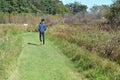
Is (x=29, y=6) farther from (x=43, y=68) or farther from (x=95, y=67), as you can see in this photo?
(x=95, y=67)

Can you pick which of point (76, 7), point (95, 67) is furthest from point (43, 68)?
point (76, 7)

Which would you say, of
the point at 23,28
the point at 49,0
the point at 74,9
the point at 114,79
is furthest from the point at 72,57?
the point at 74,9

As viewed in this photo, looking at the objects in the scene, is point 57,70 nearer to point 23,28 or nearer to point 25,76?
point 25,76

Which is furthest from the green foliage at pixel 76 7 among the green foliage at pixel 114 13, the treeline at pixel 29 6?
the green foliage at pixel 114 13

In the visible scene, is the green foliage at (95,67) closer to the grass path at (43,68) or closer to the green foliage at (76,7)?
the grass path at (43,68)

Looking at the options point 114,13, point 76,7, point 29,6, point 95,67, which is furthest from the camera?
point 76,7

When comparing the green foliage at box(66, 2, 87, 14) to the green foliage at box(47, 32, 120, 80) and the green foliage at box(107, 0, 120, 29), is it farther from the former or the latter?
the green foliage at box(47, 32, 120, 80)

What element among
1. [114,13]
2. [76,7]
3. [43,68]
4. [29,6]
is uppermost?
[114,13]

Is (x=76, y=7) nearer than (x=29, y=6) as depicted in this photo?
No

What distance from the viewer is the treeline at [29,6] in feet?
294

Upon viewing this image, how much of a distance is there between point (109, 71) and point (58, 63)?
4.34 metres

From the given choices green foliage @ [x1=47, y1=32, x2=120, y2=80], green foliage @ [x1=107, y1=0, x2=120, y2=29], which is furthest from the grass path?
green foliage @ [x1=107, y1=0, x2=120, y2=29]

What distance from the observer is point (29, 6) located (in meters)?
98.3

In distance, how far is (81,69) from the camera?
14.5 m
